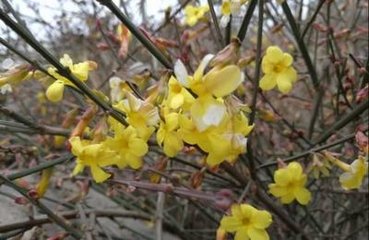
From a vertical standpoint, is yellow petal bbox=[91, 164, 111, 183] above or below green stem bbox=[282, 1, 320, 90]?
below

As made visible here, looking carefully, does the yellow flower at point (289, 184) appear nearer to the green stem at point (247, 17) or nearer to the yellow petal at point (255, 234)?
the yellow petal at point (255, 234)

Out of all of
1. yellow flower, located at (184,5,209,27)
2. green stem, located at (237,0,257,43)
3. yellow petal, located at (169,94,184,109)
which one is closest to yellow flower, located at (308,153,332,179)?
green stem, located at (237,0,257,43)

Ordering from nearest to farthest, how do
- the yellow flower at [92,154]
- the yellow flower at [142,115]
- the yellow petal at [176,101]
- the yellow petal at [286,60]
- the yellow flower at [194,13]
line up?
1. the yellow petal at [176,101]
2. the yellow flower at [142,115]
3. the yellow flower at [92,154]
4. the yellow petal at [286,60]
5. the yellow flower at [194,13]

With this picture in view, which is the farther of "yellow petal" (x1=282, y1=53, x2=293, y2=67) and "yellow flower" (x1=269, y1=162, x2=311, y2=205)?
"yellow petal" (x1=282, y1=53, x2=293, y2=67)

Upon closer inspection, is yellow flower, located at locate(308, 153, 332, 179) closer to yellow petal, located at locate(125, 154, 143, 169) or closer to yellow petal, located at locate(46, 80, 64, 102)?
yellow petal, located at locate(125, 154, 143, 169)

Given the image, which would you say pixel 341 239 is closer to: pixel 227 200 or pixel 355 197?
pixel 355 197

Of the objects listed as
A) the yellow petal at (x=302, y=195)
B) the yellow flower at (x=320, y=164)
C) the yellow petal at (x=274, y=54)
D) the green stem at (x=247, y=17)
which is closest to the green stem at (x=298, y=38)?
the yellow petal at (x=274, y=54)
